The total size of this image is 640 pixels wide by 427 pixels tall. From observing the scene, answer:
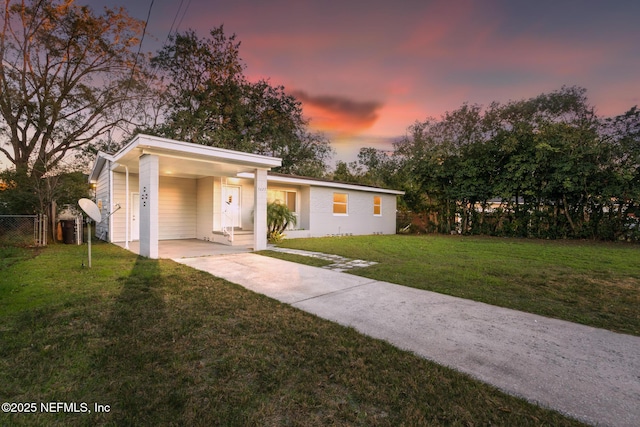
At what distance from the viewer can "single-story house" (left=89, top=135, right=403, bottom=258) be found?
24.7 ft

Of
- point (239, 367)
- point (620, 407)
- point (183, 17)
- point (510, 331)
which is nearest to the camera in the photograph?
point (620, 407)

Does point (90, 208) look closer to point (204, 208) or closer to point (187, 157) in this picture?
point (187, 157)

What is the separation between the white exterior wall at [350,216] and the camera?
14.1 m

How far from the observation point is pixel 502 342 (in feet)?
9.42

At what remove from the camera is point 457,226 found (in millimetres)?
16766

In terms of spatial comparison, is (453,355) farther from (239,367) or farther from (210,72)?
(210,72)

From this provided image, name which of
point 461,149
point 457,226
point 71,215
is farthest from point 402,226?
point 71,215

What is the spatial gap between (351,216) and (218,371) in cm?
1373

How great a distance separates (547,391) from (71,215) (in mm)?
19724

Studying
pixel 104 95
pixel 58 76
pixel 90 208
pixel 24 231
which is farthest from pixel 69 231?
pixel 104 95

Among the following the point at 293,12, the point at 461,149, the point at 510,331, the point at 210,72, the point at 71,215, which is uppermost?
the point at 210,72

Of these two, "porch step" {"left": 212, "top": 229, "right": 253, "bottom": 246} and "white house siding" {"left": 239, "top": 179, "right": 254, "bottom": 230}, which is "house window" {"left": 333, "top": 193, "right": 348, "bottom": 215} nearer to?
"white house siding" {"left": 239, "top": 179, "right": 254, "bottom": 230}

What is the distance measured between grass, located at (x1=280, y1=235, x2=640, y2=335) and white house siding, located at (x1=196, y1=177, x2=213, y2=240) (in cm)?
624

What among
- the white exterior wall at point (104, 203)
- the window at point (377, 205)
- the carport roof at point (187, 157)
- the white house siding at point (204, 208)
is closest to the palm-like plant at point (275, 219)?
the carport roof at point (187, 157)
